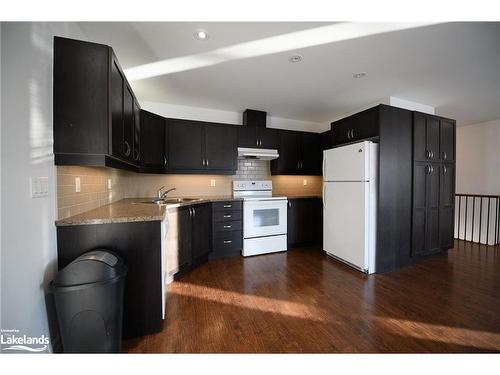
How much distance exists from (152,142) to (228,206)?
137 centimetres

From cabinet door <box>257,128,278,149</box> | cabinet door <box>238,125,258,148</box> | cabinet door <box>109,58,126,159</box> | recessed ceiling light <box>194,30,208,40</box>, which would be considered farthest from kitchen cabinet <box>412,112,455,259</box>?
cabinet door <box>109,58,126,159</box>

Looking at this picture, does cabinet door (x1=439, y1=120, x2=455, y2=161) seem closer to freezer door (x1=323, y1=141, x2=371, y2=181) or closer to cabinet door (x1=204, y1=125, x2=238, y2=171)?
freezer door (x1=323, y1=141, x2=371, y2=181)

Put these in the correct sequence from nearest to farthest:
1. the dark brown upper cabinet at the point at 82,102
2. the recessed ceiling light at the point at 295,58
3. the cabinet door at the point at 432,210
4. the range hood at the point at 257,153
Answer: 1. the dark brown upper cabinet at the point at 82,102
2. the recessed ceiling light at the point at 295,58
3. the cabinet door at the point at 432,210
4. the range hood at the point at 257,153

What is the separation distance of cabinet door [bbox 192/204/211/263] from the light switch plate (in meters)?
1.48

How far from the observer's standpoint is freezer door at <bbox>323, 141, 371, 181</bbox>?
2469 millimetres

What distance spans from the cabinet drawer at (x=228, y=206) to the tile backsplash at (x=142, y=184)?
24.8 inches

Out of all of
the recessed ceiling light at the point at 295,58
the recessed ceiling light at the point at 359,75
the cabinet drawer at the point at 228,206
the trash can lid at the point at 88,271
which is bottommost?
the trash can lid at the point at 88,271

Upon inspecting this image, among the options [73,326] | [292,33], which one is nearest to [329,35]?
[292,33]

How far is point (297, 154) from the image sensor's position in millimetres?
3814

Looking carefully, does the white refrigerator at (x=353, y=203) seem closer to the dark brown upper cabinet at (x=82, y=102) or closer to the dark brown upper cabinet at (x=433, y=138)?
the dark brown upper cabinet at (x=433, y=138)

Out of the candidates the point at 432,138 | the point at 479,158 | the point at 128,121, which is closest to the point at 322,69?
the point at 432,138

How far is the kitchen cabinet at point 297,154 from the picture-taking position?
3721 millimetres

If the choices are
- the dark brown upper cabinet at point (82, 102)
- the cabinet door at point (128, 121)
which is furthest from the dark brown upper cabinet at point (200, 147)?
the dark brown upper cabinet at point (82, 102)
